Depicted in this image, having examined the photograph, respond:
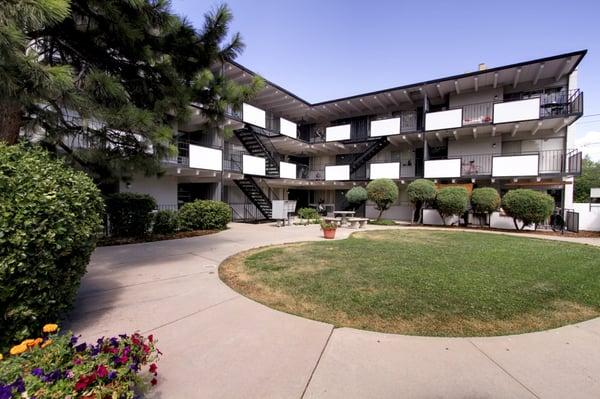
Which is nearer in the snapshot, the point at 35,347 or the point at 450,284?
the point at 35,347

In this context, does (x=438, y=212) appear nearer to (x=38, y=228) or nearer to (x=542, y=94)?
(x=542, y=94)

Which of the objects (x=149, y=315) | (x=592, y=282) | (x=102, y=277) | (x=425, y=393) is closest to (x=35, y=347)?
(x=149, y=315)

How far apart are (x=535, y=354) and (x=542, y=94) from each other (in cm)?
2032

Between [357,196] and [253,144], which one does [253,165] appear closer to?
[253,144]

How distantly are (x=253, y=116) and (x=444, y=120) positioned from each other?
12.3m

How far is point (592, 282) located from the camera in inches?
211

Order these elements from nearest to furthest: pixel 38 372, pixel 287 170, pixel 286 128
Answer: pixel 38 372, pixel 287 170, pixel 286 128

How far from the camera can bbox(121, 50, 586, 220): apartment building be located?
593 inches

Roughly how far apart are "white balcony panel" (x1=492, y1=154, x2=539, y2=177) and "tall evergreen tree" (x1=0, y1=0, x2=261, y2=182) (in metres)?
16.0

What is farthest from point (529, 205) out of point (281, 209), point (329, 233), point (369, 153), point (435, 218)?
point (281, 209)

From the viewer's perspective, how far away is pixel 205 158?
13.6 meters

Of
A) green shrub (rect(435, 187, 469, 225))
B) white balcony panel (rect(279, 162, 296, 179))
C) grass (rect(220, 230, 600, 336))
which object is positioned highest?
white balcony panel (rect(279, 162, 296, 179))

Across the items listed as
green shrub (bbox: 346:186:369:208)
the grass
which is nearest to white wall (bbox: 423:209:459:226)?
green shrub (bbox: 346:186:369:208)

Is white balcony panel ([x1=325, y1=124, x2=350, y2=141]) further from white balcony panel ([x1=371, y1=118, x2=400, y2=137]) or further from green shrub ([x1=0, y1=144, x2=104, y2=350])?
green shrub ([x1=0, y1=144, x2=104, y2=350])
